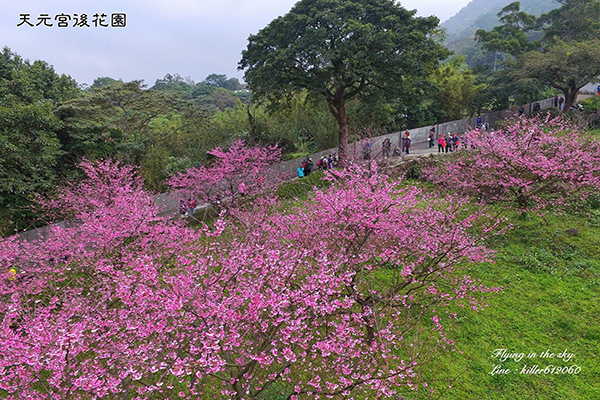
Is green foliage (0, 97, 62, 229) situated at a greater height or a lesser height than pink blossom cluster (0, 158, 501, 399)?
greater

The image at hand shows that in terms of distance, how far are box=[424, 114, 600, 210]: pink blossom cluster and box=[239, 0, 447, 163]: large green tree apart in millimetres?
5750

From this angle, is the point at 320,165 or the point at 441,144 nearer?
the point at 320,165

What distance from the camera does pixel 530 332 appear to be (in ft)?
18.6

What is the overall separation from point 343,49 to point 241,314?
12.3 meters

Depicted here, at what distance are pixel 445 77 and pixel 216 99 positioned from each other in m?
34.3

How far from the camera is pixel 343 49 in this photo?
13117mm

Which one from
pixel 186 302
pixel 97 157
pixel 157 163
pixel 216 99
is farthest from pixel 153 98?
pixel 216 99

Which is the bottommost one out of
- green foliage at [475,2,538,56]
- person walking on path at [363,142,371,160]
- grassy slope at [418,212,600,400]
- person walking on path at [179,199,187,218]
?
grassy slope at [418,212,600,400]

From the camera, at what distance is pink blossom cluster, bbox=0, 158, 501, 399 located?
3.46 meters

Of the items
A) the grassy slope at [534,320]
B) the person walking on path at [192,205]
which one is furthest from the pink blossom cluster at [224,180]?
the grassy slope at [534,320]

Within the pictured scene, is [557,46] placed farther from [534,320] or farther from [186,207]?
[186,207]

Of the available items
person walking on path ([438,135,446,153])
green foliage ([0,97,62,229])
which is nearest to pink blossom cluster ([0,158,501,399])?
green foliage ([0,97,62,229])

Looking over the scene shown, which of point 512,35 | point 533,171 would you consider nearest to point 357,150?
point 533,171

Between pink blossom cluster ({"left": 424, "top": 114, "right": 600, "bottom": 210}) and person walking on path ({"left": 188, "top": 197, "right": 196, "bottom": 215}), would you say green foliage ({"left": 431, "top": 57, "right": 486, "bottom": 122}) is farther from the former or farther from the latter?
person walking on path ({"left": 188, "top": 197, "right": 196, "bottom": 215})
